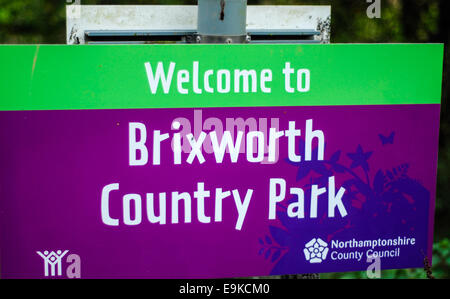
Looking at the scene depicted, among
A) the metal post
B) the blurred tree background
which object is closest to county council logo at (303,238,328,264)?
the metal post

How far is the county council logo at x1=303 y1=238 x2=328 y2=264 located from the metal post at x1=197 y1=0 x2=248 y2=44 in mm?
885

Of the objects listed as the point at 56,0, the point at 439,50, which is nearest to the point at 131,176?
the point at 439,50

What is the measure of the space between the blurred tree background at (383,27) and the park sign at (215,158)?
278cm

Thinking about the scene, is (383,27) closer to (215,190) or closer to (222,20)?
(222,20)

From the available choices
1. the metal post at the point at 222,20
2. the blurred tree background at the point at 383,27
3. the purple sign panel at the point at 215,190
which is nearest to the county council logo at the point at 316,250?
the purple sign panel at the point at 215,190

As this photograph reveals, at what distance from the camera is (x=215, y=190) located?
104 inches

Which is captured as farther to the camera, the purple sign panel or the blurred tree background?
the blurred tree background

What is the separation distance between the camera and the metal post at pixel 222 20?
2.84 metres

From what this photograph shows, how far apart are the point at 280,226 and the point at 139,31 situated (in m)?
0.99

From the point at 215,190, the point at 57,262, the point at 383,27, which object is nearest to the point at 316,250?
the point at 215,190

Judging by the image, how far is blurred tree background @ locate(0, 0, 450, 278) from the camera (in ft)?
19.0

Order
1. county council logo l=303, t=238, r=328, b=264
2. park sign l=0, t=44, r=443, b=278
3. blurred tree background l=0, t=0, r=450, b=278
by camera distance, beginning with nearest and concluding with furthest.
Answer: park sign l=0, t=44, r=443, b=278 < county council logo l=303, t=238, r=328, b=264 < blurred tree background l=0, t=0, r=450, b=278

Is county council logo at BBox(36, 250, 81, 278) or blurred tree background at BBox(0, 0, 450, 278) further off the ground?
blurred tree background at BBox(0, 0, 450, 278)

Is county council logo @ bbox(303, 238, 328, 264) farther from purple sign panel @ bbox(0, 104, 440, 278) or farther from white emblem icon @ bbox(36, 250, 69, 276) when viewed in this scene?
white emblem icon @ bbox(36, 250, 69, 276)
